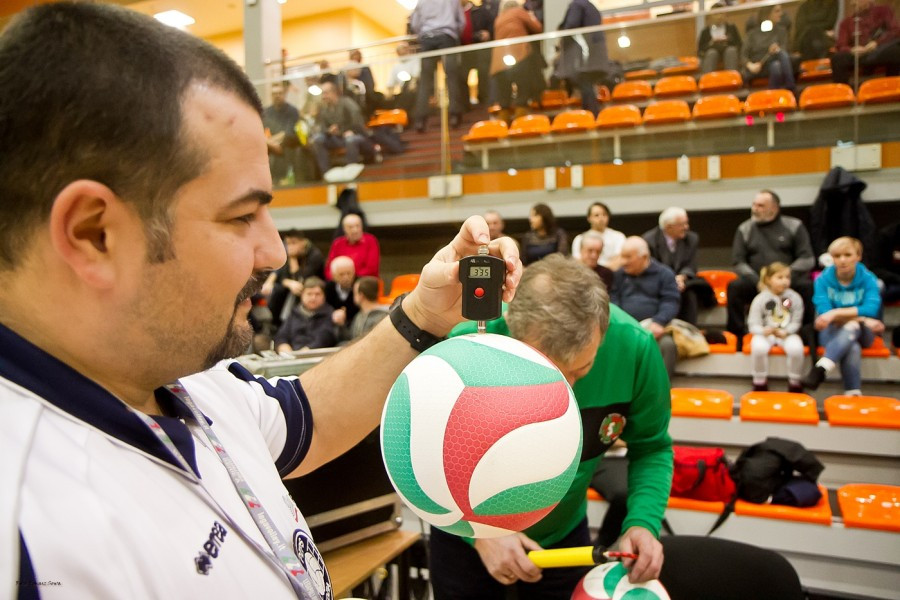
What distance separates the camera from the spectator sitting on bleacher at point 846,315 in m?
4.90

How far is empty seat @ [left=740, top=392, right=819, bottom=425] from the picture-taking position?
176 inches

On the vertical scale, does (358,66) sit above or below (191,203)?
above

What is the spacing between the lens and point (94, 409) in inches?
28.7

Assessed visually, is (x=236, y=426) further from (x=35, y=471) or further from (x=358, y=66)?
(x=358, y=66)

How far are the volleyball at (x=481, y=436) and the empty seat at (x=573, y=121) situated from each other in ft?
23.9

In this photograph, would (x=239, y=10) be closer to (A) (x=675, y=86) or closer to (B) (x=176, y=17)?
(B) (x=176, y=17)

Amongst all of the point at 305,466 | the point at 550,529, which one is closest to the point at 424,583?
the point at 550,529

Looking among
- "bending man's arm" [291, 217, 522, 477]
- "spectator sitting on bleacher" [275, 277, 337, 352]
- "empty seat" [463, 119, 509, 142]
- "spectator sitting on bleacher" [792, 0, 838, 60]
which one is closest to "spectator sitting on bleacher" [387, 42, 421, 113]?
"empty seat" [463, 119, 509, 142]

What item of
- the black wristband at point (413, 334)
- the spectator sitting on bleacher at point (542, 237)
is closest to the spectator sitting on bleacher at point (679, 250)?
the spectator sitting on bleacher at point (542, 237)

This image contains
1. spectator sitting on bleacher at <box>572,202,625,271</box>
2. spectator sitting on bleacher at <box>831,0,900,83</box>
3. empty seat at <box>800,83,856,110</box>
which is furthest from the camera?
empty seat at <box>800,83,856,110</box>

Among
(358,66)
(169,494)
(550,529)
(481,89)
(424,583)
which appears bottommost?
(424,583)

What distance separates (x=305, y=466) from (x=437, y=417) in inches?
21.4

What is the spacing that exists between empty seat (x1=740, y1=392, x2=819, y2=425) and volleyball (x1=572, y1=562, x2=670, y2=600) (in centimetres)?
339

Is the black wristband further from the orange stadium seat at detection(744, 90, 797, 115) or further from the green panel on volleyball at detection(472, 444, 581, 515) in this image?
the orange stadium seat at detection(744, 90, 797, 115)
